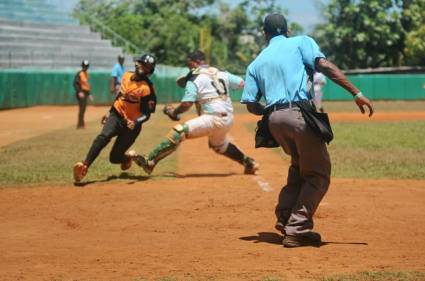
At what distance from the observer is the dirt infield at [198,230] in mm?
6742

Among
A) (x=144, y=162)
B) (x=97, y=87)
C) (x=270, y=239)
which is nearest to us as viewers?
(x=270, y=239)

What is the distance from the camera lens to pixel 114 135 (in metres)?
12.7

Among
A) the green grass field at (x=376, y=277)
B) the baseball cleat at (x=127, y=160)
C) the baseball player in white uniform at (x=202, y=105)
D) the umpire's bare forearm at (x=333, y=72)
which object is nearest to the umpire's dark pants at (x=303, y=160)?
the umpire's bare forearm at (x=333, y=72)

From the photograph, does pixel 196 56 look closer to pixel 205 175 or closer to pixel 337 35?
pixel 205 175

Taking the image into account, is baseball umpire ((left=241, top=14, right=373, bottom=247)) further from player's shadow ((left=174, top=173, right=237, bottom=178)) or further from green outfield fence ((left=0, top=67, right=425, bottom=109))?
green outfield fence ((left=0, top=67, right=425, bottom=109))

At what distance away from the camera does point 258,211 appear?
986cm

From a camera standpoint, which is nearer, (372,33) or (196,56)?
(196,56)

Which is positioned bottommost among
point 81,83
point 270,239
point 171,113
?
point 81,83

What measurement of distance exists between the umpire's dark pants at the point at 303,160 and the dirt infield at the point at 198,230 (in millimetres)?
276

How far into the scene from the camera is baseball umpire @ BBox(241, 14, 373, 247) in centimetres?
761

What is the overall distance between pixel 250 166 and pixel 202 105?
3.98 ft

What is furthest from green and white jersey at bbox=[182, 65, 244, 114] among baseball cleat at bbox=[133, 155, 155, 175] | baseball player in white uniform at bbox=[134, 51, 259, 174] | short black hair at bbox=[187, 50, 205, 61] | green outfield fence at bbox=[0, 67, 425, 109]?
green outfield fence at bbox=[0, 67, 425, 109]

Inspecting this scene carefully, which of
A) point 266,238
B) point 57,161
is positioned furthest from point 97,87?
point 266,238

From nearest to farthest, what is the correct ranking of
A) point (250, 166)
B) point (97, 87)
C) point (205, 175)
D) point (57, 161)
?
point (250, 166), point (205, 175), point (57, 161), point (97, 87)
